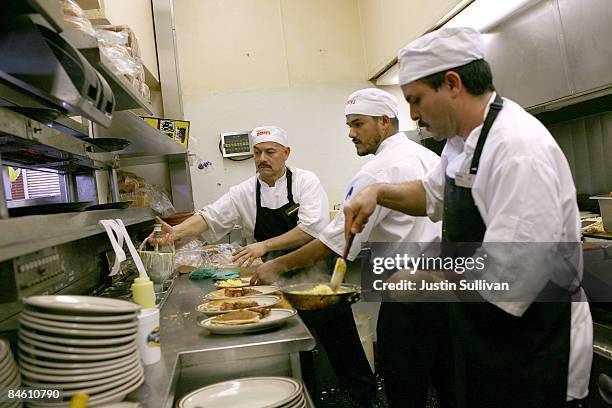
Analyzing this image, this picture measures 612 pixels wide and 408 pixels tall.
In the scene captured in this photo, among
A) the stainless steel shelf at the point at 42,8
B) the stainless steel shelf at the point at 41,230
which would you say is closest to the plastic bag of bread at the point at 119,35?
the stainless steel shelf at the point at 41,230

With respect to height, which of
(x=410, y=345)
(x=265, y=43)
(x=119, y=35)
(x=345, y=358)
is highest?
(x=265, y=43)

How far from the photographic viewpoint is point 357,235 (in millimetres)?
2232

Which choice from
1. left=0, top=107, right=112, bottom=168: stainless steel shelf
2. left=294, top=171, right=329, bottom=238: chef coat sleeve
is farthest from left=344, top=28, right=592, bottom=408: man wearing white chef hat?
left=294, top=171, right=329, bottom=238: chef coat sleeve

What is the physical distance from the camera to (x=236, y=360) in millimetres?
1400

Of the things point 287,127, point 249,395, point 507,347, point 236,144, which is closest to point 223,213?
point 236,144

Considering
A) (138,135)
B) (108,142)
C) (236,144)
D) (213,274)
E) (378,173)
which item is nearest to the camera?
(378,173)

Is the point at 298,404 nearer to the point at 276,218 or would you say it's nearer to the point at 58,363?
the point at 58,363

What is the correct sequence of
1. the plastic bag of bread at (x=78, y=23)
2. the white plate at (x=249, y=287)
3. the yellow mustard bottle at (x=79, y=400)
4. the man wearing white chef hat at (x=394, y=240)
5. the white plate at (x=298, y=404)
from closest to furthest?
the yellow mustard bottle at (x=79, y=400)
the white plate at (x=298, y=404)
the plastic bag of bread at (x=78, y=23)
the white plate at (x=249, y=287)
the man wearing white chef hat at (x=394, y=240)

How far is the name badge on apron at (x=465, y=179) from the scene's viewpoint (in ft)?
4.40

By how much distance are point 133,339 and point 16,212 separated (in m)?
0.63

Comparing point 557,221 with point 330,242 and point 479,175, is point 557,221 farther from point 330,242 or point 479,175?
point 330,242

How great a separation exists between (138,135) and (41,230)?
6.06ft

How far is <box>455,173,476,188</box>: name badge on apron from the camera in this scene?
134 centimetres

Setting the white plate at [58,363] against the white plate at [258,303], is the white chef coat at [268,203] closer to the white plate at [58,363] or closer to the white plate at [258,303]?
the white plate at [258,303]
